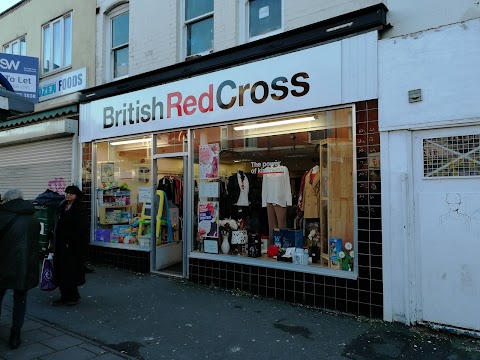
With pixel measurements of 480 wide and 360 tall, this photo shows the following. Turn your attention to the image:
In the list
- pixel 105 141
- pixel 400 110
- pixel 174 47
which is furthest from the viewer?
pixel 105 141

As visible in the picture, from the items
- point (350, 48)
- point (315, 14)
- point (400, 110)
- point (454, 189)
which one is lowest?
point (454, 189)

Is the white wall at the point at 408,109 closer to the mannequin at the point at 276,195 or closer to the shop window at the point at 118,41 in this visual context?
the mannequin at the point at 276,195

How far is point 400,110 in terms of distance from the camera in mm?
4980

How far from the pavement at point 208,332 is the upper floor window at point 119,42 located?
5294 millimetres

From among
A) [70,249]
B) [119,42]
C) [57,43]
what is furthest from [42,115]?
[70,249]

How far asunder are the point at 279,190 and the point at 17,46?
10.1 meters

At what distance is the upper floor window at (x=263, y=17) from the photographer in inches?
264

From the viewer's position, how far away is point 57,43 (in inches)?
417

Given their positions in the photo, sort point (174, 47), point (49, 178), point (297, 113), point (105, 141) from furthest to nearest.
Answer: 1. point (49, 178)
2. point (105, 141)
3. point (174, 47)
4. point (297, 113)

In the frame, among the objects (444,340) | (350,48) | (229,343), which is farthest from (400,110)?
(229,343)

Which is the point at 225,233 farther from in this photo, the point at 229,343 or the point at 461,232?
the point at 461,232

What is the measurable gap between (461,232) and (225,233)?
3753 millimetres

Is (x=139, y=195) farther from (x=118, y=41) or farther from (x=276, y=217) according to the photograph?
(x=118, y=41)

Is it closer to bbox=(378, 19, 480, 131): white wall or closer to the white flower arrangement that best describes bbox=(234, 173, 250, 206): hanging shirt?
the white flower arrangement
